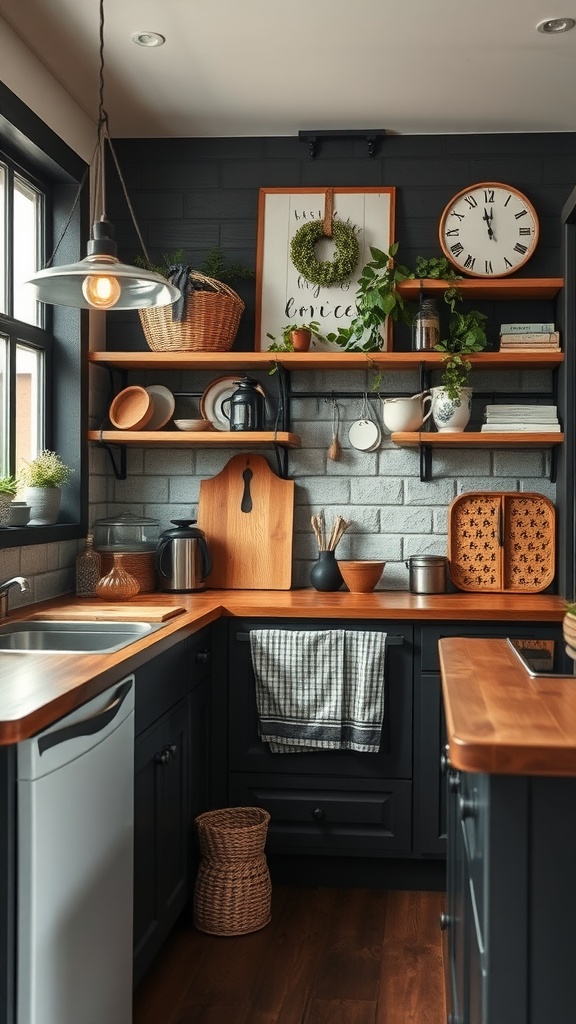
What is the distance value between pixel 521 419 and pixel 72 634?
1.81m

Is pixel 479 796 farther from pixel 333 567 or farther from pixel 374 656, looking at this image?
pixel 333 567

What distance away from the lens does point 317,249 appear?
3.91m

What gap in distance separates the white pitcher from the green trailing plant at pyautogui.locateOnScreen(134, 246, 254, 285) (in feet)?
2.55

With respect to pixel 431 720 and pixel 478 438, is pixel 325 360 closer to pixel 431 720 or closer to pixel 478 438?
pixel 478 438

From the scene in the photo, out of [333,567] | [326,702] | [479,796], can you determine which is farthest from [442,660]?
[333,567]

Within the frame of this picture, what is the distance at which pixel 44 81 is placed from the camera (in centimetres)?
334

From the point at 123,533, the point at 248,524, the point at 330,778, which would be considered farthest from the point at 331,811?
the point at 123,533

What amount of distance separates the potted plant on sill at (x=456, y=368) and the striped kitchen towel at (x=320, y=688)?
90 cm

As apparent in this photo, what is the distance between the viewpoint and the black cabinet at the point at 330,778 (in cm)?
331

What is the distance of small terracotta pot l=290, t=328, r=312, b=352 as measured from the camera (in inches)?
146

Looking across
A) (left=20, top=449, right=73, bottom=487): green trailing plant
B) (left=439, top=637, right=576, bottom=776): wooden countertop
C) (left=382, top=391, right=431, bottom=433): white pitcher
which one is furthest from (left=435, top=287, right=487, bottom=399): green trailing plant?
(left=439, top=637, right=576, bottom=776): wooden countertop

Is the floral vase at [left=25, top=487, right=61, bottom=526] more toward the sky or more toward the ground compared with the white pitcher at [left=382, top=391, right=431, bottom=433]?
more toward the ground

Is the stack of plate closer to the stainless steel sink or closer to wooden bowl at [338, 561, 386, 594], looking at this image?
wooden bowl at [338, 561, 386, 594]

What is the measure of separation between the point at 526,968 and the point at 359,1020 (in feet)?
4.14
